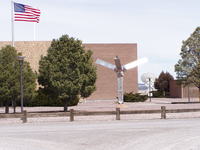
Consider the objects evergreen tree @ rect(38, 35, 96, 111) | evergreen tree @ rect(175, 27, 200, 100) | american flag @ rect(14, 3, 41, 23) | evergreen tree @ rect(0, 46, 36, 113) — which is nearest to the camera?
evergreen tree @ rect(0, 46, 36, 113)

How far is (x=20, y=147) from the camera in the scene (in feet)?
51.0

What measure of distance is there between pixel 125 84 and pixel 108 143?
61.7m

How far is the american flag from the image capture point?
163ft

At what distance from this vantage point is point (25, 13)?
165ft

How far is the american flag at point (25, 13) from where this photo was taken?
49.8 metres

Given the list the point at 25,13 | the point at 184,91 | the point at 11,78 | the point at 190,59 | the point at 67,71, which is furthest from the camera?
the point at 184,91

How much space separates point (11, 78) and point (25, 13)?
13.8 m

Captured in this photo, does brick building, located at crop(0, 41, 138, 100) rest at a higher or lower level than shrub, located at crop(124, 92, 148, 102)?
higher

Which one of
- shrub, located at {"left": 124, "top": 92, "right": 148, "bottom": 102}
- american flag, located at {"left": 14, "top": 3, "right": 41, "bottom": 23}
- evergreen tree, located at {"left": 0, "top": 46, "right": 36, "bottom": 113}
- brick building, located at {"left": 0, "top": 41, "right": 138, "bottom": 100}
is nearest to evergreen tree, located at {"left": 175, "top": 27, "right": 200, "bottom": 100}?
shrub, located at {"left": 124, "top": 92, "right": 148, "bottom": 102}

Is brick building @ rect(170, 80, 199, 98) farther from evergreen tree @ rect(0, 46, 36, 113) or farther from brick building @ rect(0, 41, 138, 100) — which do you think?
evergreen tree @ rect(0, 46, 36, 113)

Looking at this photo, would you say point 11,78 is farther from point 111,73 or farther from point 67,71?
point 111,73

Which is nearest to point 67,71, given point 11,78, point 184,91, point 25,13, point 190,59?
point 11,78

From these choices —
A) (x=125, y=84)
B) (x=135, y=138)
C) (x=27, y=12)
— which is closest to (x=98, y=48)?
(x=125, y=84)

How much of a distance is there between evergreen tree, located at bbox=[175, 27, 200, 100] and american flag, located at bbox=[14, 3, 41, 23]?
25.6 meters
